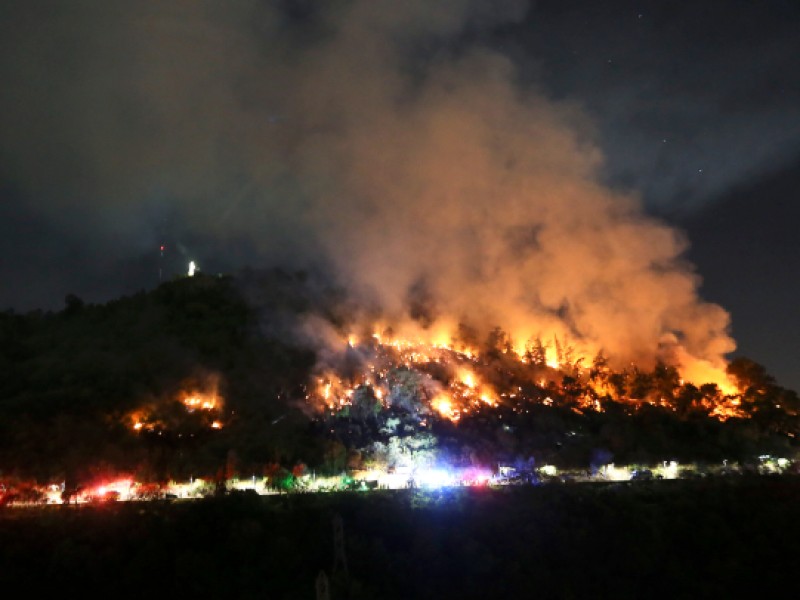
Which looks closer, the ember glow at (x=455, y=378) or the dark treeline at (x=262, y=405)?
the dark treeline at (x=262, y=405)

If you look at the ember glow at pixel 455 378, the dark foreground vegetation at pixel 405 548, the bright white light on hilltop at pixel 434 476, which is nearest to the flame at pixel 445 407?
the ember glow at pixel 455 378

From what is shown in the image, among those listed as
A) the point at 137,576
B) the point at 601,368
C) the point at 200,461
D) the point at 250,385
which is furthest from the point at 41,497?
the point at 601,368

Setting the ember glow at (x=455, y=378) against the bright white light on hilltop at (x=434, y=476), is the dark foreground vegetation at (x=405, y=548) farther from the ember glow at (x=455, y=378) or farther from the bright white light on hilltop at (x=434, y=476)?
the ember glow at (x=455, y=378)

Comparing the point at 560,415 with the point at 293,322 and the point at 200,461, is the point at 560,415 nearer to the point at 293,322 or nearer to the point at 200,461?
the point at 293,322

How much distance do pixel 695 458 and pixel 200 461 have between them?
35.7m

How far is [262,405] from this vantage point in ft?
154

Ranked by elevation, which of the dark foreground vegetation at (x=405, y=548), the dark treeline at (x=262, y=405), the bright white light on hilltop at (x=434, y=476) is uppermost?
the dark treeline at (x=262, y=405)

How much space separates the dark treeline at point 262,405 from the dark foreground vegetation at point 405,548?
1094cm

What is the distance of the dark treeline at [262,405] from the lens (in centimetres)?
3794

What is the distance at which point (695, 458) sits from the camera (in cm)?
4759

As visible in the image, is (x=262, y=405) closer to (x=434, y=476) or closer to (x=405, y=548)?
(x=434, y=476)

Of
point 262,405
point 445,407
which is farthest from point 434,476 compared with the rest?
point 445,407

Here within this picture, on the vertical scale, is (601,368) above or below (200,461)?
above

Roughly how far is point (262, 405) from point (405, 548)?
85.5 ft
